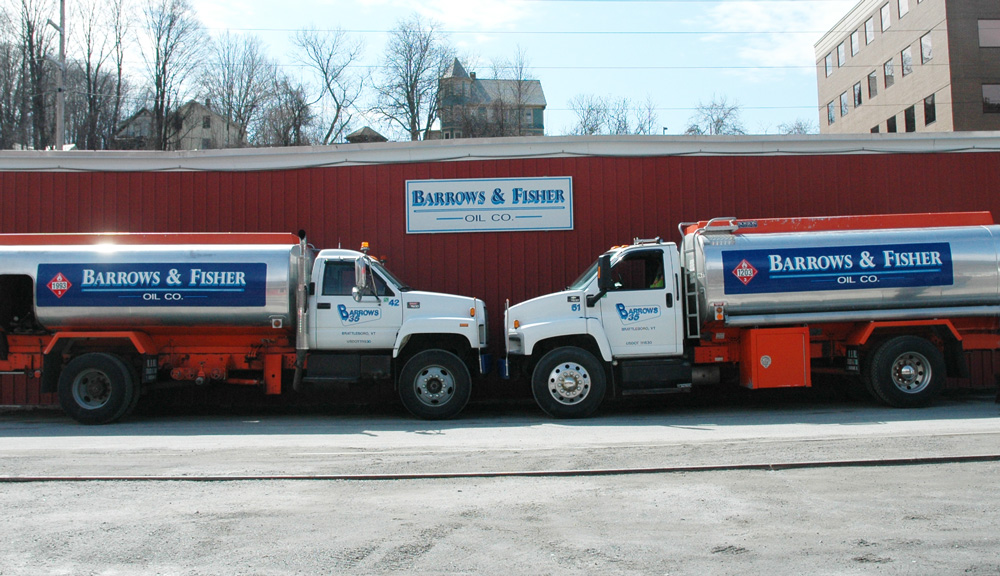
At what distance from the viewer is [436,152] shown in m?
14.7

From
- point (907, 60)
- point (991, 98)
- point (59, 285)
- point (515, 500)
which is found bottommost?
point (515, 500)

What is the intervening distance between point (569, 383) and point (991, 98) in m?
43.1

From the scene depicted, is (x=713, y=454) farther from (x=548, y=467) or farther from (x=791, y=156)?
(x=791, y=156)

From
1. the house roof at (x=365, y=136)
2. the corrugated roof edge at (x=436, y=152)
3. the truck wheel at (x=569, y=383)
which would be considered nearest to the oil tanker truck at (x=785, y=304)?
the truck wheel at (x=569, y=383)

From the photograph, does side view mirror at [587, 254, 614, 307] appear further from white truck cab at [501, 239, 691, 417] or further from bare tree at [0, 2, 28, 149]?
bare tree at [0, 2, 28, 149]

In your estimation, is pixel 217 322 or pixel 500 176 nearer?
pixel 217 322

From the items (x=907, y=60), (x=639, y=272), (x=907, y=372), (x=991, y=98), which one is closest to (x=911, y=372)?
(x=907, y=372)

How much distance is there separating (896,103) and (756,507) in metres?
51.7

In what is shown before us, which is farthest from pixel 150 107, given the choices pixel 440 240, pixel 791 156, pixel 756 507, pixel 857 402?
pixel 756 507

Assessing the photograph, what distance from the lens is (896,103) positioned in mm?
49406

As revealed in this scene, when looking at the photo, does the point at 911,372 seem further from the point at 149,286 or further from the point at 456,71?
the point at 456,71

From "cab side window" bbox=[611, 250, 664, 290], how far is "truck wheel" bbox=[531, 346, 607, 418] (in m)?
1.32

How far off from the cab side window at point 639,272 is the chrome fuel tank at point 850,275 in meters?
0.72

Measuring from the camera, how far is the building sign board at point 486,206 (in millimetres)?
14602
